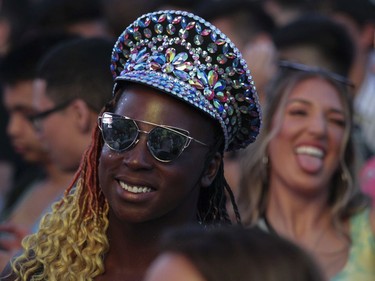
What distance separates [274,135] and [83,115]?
3.71ft

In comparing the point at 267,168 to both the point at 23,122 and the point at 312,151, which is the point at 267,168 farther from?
the point at 23,122

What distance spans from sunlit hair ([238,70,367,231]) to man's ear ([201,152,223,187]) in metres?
1.93

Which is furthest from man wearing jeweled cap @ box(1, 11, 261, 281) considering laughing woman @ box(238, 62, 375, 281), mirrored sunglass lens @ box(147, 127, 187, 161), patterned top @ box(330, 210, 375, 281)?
laughing woman @ box(238, 62, 375, 281)

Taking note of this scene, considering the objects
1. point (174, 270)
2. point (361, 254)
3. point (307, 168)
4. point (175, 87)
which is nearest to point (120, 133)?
point (175, 87)

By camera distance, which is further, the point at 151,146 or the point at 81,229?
the point at 81,229

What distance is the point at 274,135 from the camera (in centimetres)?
594

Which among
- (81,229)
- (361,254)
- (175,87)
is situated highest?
(175,87)

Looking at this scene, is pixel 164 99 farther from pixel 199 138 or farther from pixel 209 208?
pixel 209 208

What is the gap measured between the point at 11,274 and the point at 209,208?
2.22 feet

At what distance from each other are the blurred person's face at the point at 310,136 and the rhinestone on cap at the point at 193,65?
6.97 feet

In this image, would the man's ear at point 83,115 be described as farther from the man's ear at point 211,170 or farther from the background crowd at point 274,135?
the man's ear at point 211,170

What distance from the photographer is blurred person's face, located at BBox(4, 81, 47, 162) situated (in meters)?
6.57

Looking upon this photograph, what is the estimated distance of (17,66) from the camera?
6.76 meters

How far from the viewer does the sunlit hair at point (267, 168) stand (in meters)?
5.80
